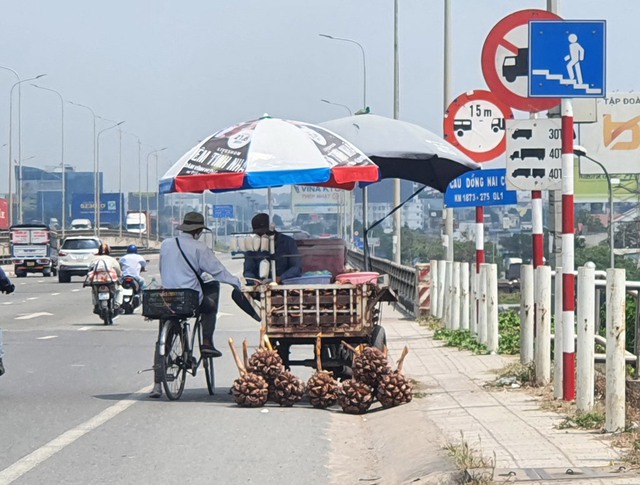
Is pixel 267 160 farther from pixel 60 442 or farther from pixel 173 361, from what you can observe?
pixel 60 442

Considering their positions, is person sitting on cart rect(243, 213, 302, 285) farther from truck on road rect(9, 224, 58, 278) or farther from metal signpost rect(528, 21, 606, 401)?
truck on road rect(9, 224, 58, 278)

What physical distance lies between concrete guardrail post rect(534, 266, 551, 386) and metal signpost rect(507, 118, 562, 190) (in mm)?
894

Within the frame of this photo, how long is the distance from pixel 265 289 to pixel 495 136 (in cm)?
593

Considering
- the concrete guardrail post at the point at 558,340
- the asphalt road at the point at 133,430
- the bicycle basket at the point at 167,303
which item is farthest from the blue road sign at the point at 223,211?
the concrete guardrail post at the point at 558,340

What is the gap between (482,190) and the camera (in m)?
18.0

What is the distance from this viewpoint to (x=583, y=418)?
958 cm

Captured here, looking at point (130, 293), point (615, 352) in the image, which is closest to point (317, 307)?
point (615, 352)

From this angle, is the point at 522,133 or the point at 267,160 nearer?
the point at 522,133

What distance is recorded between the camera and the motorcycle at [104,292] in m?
24.9

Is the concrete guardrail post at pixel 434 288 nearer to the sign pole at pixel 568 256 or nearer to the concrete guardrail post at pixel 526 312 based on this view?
the concrete guardrail post at pixel 526 312

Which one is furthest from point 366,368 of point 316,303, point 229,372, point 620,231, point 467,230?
point 620,231

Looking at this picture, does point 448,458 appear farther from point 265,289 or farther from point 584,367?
point 265,289

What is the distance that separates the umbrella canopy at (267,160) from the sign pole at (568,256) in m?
2.13

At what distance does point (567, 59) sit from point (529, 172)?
161 cm
